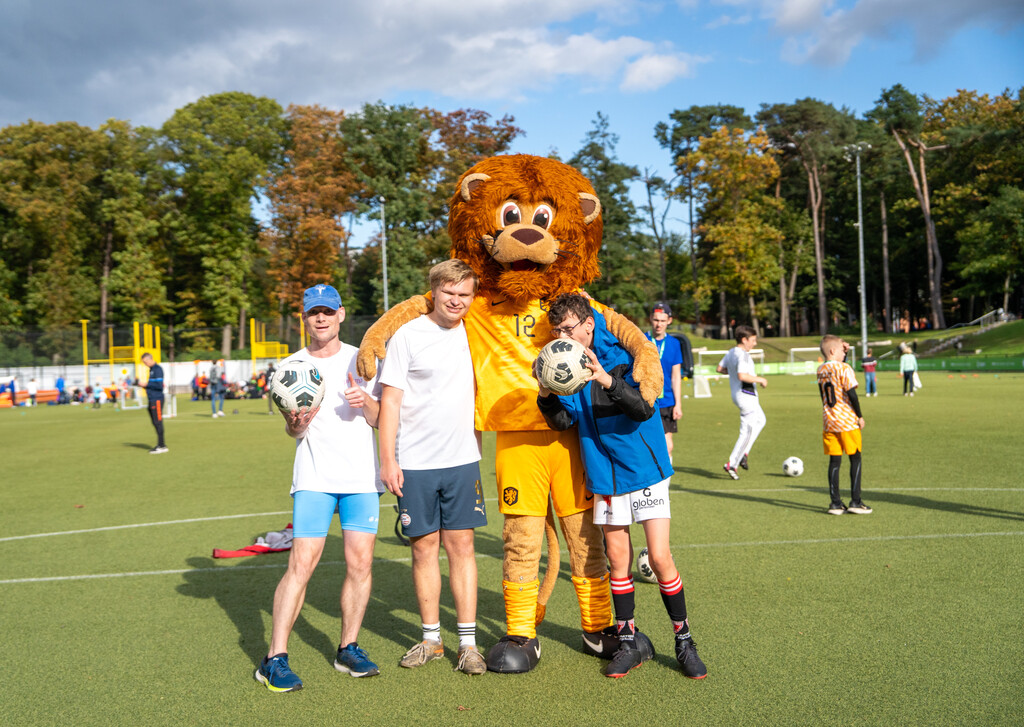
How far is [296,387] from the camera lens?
4152mm

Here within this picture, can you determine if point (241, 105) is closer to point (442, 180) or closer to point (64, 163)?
point (64, 163)

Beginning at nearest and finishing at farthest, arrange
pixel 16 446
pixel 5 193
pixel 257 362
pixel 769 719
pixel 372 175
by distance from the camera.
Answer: pixel 769 719 < pixel 16 446 < pixel 257 362 < pixel 5 193 < pixel 372 175

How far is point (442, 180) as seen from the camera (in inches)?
2015

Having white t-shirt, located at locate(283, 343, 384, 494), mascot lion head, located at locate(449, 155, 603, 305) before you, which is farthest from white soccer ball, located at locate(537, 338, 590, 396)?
white t-shirt, located at locate(283, 343, 384, 494)

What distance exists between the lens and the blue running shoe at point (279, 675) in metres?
4.02

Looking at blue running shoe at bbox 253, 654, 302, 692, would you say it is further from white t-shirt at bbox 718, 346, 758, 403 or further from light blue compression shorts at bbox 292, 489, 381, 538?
white t-shirt at bbox 718, 346, 758, 403

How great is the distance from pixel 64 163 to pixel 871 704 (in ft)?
183

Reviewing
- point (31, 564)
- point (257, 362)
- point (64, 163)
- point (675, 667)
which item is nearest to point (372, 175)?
point (257, 362)

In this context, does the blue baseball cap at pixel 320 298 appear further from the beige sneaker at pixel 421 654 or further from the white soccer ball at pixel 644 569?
the white soccer ball at pixel 644 569

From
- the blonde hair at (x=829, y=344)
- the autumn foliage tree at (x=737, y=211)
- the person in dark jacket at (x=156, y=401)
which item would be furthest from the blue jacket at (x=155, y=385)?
the autumn foliage tree at (x=737, y=211)

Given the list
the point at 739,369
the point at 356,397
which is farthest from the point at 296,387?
the point at 739,369

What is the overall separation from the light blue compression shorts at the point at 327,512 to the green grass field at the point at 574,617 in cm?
79

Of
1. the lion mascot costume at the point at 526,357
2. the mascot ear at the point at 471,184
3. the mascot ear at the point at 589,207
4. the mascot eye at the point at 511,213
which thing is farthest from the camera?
the mascot ear at the point at 589,207

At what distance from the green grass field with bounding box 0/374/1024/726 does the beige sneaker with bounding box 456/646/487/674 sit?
5 cm
